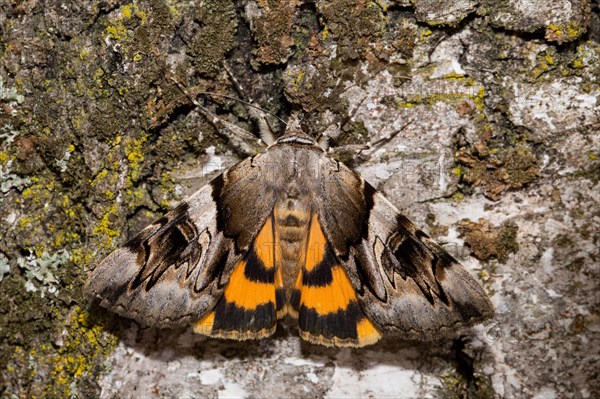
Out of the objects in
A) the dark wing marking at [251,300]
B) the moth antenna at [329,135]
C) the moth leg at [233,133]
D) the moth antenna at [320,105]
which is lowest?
the dark wing marking at [251,300]

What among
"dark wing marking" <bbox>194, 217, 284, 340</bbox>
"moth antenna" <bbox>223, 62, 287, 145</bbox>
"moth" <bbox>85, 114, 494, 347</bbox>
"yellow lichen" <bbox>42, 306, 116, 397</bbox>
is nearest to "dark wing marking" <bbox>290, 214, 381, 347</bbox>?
"moth" <bbox>85, 114, 494, 347</bbox>

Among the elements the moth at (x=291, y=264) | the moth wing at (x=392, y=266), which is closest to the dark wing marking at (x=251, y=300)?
the moth at (x=291, y=264)

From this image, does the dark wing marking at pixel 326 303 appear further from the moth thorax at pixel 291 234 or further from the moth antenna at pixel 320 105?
the moth antenna at pixel 320 105

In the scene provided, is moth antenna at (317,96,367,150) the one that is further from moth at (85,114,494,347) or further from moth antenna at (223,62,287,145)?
moth antenna at (223,62,287,145)

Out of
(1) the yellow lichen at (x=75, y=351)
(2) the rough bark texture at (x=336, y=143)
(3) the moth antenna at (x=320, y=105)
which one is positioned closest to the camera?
(2) the rough bark texture at (x=336, y=143)

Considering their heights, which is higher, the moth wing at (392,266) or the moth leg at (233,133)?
the moth leg at (233,133)

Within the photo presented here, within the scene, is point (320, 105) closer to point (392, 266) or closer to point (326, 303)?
point (392, 266)

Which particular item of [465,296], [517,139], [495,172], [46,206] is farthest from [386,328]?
[46,206]
